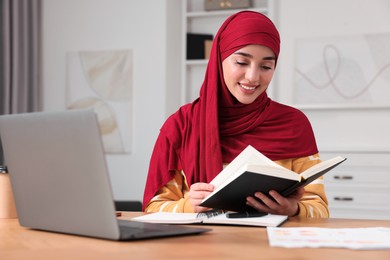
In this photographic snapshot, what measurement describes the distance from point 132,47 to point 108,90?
1.32 ft

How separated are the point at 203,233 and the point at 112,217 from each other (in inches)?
10.4

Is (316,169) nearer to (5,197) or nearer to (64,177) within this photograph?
(64,177)

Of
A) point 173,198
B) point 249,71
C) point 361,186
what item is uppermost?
point 249,71

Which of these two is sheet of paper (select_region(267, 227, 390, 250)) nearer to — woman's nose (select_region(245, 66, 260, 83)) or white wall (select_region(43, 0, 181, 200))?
woman's nose (select_region(245, 66, 260, 83))

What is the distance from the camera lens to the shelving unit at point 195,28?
499cm

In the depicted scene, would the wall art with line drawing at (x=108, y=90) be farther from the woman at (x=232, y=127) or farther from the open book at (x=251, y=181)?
the open book at (x=251, y=181)

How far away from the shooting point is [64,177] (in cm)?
117

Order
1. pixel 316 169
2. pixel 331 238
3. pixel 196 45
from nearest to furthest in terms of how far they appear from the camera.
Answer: pixel 331 238, pixel 316 169, pixel 196 45

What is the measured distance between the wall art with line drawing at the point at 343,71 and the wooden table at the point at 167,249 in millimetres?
3404

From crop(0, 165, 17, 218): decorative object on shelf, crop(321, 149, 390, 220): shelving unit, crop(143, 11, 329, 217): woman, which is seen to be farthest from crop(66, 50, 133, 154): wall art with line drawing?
crop(0, 165, 17, 218): decorative object on shelf

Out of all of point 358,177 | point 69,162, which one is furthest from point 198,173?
point 358,177

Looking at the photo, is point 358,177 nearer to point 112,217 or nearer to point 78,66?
point 78,66

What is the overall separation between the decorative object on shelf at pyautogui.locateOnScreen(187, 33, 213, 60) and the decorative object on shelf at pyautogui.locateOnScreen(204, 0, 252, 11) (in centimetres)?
23

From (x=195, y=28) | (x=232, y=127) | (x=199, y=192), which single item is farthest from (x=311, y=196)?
(x=195, y=28)
